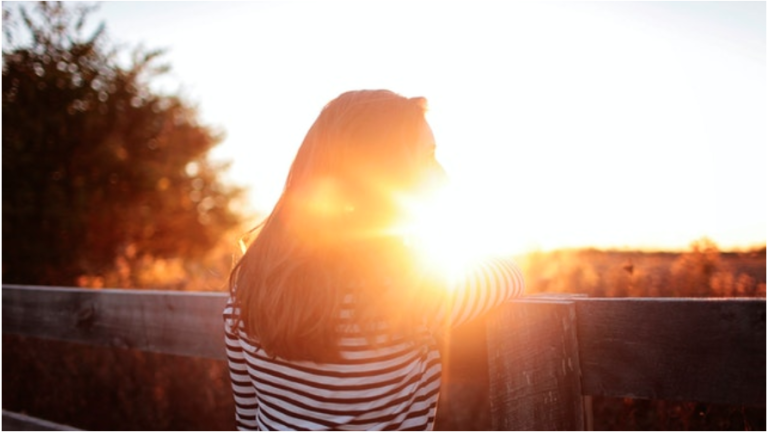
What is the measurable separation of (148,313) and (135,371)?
246 centimetres

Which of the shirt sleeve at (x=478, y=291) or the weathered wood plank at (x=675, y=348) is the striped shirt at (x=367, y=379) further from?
the weathered wood plank at (x=675, y=348)

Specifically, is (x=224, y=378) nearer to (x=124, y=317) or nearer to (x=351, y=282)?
(x=124, y=317)

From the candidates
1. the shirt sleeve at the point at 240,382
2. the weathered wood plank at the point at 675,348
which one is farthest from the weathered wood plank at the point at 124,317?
the weathered wood plank at the point at 675,348

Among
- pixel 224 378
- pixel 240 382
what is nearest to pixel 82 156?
pixel 224 378

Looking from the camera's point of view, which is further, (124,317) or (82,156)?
(82,156)

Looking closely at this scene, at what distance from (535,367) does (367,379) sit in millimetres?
609

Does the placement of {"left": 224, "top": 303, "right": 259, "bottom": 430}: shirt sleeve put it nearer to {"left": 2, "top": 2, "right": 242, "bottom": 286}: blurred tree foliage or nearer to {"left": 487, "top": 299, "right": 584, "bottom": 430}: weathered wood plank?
{"left": 487, "top": 299, "right": 584, "bottom": 430}: weathered wood plank

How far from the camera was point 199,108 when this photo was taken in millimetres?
13477

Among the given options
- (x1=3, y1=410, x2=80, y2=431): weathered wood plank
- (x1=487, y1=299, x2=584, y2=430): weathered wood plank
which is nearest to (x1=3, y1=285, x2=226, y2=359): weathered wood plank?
(x1=3, y1=410, x2=80, y2=431): weathered wood plank

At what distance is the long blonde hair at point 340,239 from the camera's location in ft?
4.71

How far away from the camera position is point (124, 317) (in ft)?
9.78

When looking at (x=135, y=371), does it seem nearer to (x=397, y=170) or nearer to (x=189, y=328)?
(x=189, y=328)

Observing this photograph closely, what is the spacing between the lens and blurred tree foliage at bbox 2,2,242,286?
10188 millimetres

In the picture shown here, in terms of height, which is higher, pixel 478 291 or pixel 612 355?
pixel 478 291
